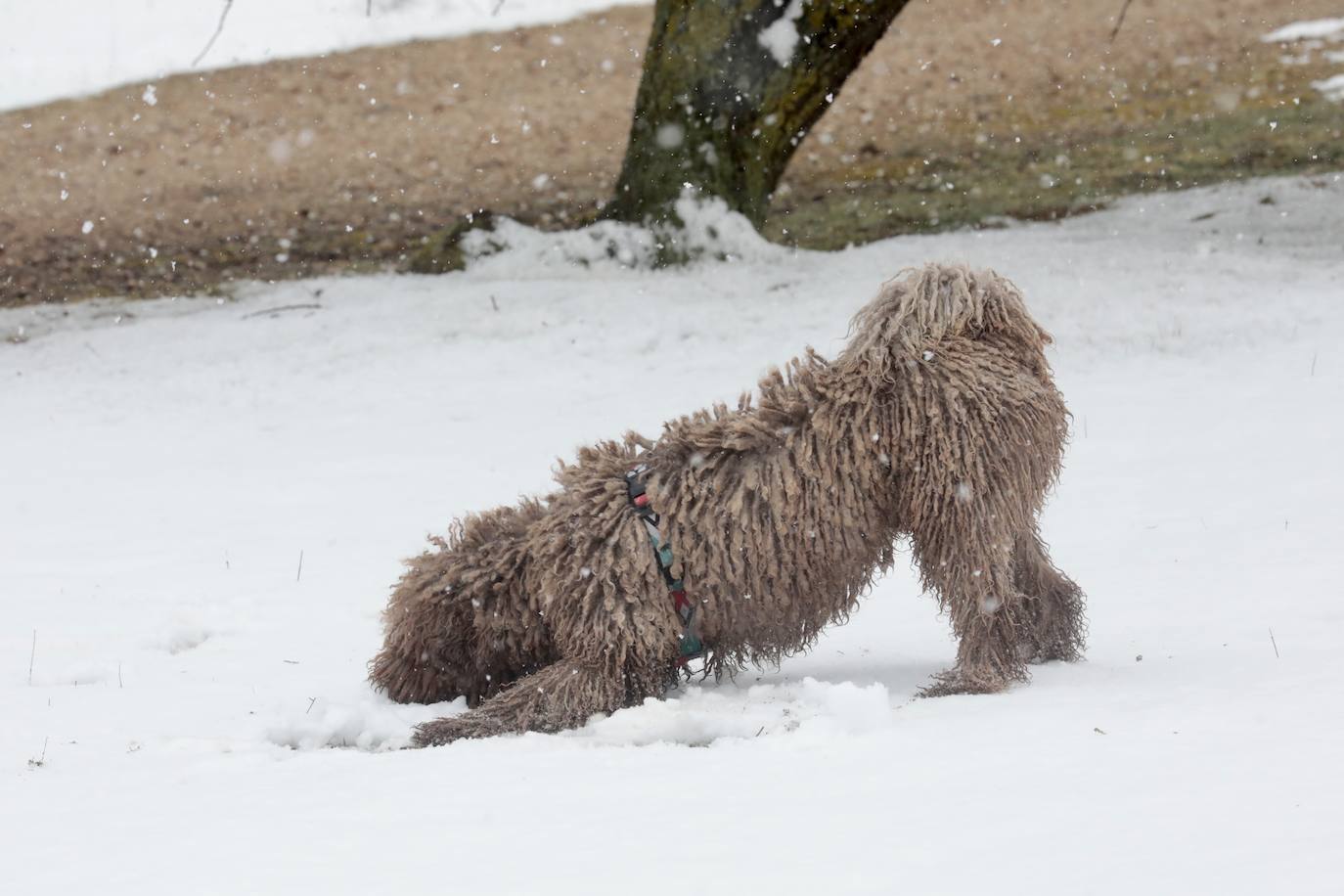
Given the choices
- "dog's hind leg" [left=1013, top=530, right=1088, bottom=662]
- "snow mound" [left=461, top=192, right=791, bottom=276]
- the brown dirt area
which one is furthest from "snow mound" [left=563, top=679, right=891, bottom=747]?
the brown dirt area

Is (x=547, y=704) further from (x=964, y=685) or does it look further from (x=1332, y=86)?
(x=1332, y=86)

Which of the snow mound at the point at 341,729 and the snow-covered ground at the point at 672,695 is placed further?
the snow mound at the point at 341,729

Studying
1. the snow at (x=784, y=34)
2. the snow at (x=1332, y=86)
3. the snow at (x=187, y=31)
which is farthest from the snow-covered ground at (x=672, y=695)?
the snow at (x=187, y=31)

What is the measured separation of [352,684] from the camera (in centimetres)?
489

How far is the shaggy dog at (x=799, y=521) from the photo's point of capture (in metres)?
4.31

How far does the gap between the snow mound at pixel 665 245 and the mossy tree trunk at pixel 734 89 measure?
0.41ft

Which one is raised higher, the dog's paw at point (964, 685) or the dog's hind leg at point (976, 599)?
the dog's hind leg at point (976, 599)

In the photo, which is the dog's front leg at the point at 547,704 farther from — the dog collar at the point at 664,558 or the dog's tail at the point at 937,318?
the dog's tail at the point at 937,318

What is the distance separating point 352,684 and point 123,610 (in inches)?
60.2

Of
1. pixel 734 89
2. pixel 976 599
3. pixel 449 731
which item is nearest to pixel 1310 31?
pixel 734 89

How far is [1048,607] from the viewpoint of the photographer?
4.66 metres

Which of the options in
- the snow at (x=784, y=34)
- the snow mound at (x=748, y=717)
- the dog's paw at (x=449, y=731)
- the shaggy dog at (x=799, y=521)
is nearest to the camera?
the snow mound at (x=748, y=717)

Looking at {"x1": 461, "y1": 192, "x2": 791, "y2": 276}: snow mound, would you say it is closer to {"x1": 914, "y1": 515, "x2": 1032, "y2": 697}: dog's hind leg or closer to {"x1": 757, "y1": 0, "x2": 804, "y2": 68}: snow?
{"x1": 757, "y1": 0, "x2": 804, "y2": 68}: snow

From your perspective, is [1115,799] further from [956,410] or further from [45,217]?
[45,217]
